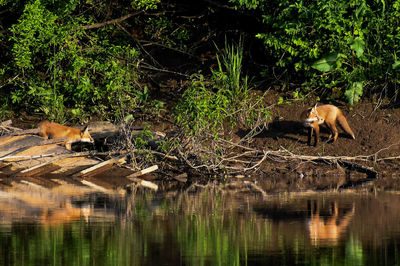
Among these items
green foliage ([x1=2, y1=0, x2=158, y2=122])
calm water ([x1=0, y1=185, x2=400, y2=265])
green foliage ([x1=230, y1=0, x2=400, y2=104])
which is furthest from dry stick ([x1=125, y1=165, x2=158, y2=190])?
green foliage ([x1=230, y1=0, x2=400, y2=104])

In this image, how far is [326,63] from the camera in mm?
17797

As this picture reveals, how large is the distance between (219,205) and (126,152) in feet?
13.4

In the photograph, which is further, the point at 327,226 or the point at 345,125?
the point at 345,125

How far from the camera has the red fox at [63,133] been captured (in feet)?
54.3

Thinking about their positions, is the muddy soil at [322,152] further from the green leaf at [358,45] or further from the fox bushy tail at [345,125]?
the green leaf at [358,45]

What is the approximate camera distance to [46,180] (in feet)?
49.9

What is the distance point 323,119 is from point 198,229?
7.83 meters

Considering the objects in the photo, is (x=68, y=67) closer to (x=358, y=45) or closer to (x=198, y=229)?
(x=358, y=45)

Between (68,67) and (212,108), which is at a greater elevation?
(68,67)

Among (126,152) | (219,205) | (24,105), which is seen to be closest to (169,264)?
(219,205)

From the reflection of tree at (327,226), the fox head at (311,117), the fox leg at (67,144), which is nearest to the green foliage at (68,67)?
the fox leg at (67,144)

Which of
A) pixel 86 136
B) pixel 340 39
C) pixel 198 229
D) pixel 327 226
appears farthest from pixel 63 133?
pixel 327 226

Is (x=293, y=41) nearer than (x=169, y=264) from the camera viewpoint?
No

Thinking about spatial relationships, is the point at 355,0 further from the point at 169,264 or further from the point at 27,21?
the point at 169,264
